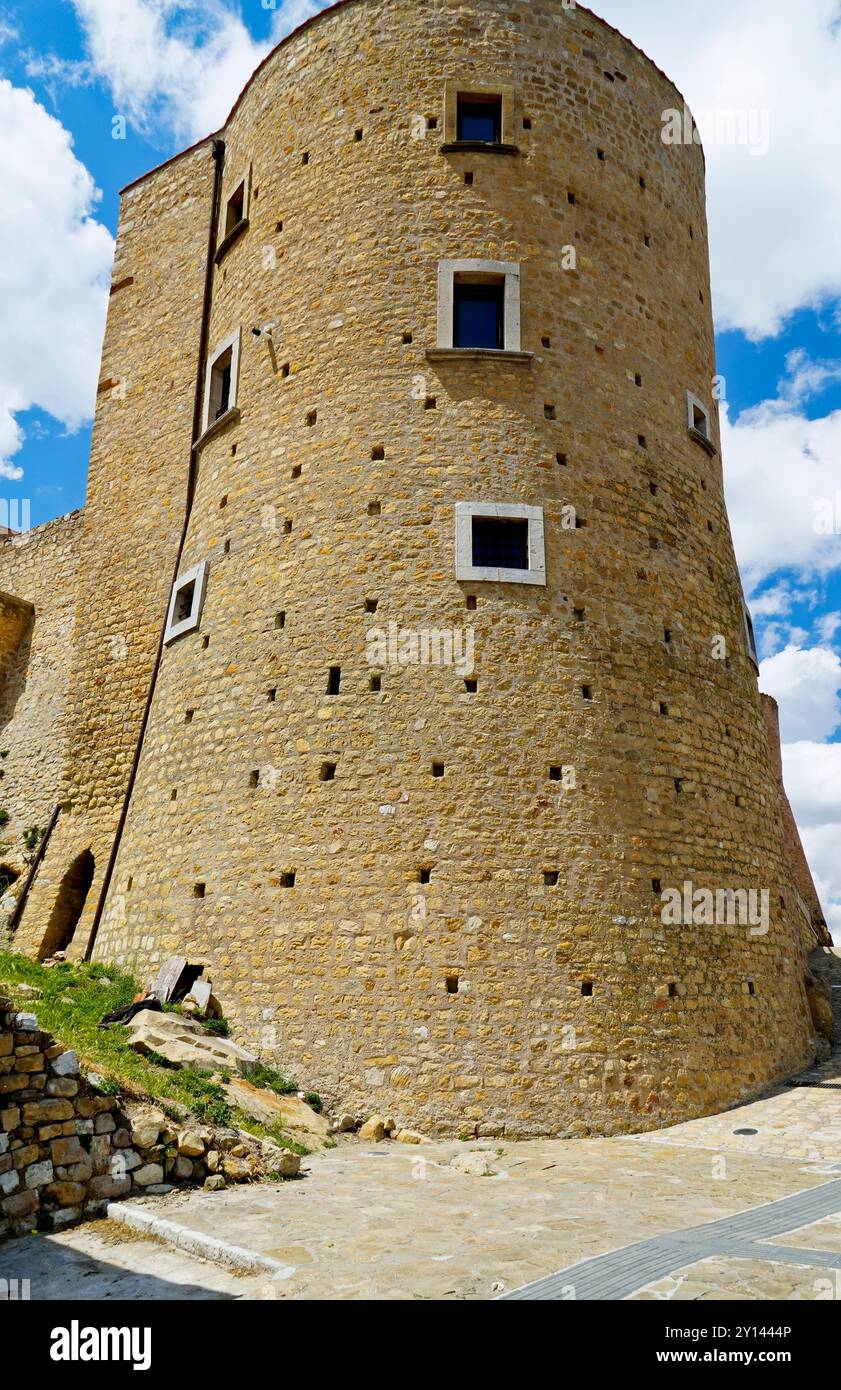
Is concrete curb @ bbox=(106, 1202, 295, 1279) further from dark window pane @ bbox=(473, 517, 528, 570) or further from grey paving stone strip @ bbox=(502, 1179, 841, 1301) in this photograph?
dark window pane @ bbox=(473, 517, 528, 570)

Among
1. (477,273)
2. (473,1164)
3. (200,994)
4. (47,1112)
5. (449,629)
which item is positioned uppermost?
(477,273)

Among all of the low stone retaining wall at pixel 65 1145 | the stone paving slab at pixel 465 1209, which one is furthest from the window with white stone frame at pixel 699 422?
the low stone retaining wall at pixel 65 1145

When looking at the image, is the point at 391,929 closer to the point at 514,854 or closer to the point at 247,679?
the point at 514,854

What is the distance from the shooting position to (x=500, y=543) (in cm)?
1281

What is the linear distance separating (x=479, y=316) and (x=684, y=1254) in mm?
12013

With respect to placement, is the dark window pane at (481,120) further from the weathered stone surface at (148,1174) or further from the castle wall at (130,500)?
the weathered stone surface at (148,1174)

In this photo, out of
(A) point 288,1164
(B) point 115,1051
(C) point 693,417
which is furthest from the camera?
(C) point 693,417

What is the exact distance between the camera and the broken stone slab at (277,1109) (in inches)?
378

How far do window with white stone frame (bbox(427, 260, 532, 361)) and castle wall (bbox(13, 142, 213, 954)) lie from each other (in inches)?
215

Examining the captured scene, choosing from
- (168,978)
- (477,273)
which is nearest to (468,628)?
(477,273)

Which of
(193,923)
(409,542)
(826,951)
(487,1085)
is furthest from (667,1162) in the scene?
(826,951)

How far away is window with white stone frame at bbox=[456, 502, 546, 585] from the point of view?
12.5m

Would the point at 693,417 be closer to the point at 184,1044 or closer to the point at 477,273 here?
the point at 477,273

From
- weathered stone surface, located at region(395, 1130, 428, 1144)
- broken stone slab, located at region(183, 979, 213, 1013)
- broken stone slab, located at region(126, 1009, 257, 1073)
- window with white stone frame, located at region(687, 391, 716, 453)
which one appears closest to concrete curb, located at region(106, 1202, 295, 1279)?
broken stone slab, located at region(126, 1009, 257, 1073)
